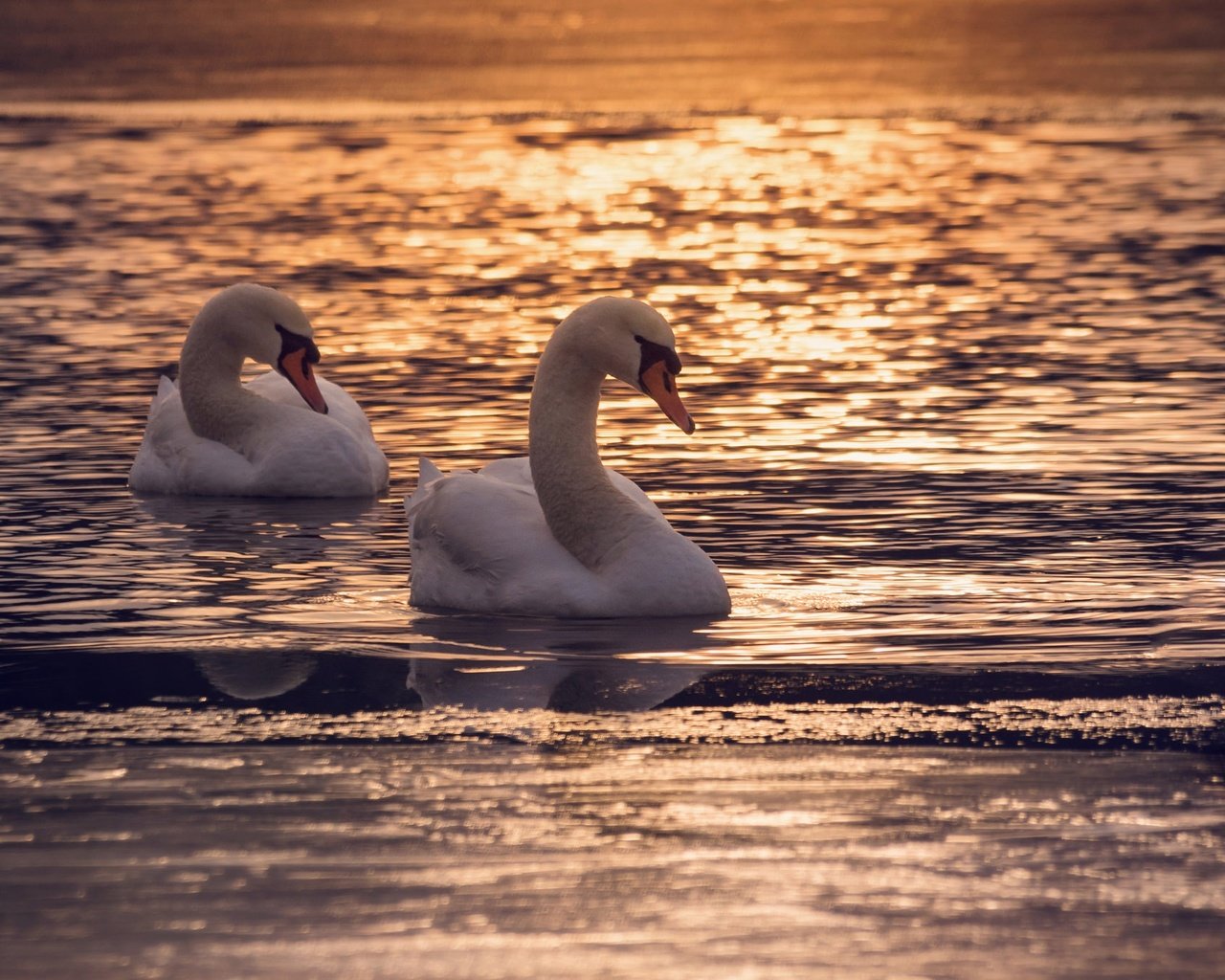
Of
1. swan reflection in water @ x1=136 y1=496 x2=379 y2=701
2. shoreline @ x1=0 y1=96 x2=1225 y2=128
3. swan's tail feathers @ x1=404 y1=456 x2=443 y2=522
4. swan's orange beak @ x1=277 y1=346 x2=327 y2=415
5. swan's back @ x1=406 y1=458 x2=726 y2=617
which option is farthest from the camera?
shoreline @ x1=0 y1=96 x2=1225 y2=128

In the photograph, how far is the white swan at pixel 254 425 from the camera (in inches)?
449

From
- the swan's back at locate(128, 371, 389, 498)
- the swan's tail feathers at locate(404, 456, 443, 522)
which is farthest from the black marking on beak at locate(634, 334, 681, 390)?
the swan's back at locate(128, 371, 389, 498)

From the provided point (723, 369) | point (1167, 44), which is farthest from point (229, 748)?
point (1167, 44)

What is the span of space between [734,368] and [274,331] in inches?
155

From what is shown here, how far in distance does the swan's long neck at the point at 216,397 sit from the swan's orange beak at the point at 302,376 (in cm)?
26

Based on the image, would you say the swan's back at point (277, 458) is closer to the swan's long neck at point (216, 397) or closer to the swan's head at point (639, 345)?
the swan's long neck at point (216, 397)

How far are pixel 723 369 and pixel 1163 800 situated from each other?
29.2ft

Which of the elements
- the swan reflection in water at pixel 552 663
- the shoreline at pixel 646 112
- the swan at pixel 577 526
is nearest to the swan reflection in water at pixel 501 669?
the swan reflection in water at pixel 552 663

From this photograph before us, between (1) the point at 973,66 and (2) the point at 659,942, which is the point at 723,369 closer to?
(2) the point at 659,942

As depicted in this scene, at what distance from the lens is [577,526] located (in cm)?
867

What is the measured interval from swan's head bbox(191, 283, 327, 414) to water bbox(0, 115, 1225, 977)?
67 centimetres

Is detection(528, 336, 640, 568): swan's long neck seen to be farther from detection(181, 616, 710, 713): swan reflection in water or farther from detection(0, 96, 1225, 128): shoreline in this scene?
detection(0, 96, 1225, 128): shoreline

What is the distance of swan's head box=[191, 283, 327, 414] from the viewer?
38.3 feet

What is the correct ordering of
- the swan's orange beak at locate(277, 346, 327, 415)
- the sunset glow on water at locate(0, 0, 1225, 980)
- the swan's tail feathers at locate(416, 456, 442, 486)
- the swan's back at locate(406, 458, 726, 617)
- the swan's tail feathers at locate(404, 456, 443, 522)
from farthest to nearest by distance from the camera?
the swan's orange beak at locate(277, 346, 327, 415)
the swan's tail feathers at locate(416, 456, 442, 486)
the swan's tail feathers at locate(404, 456, 443, 522)
the swan's back at locate(406, 458, 726, 617)
the sunset glow on water at locate(0, 0, 1225, 980)
